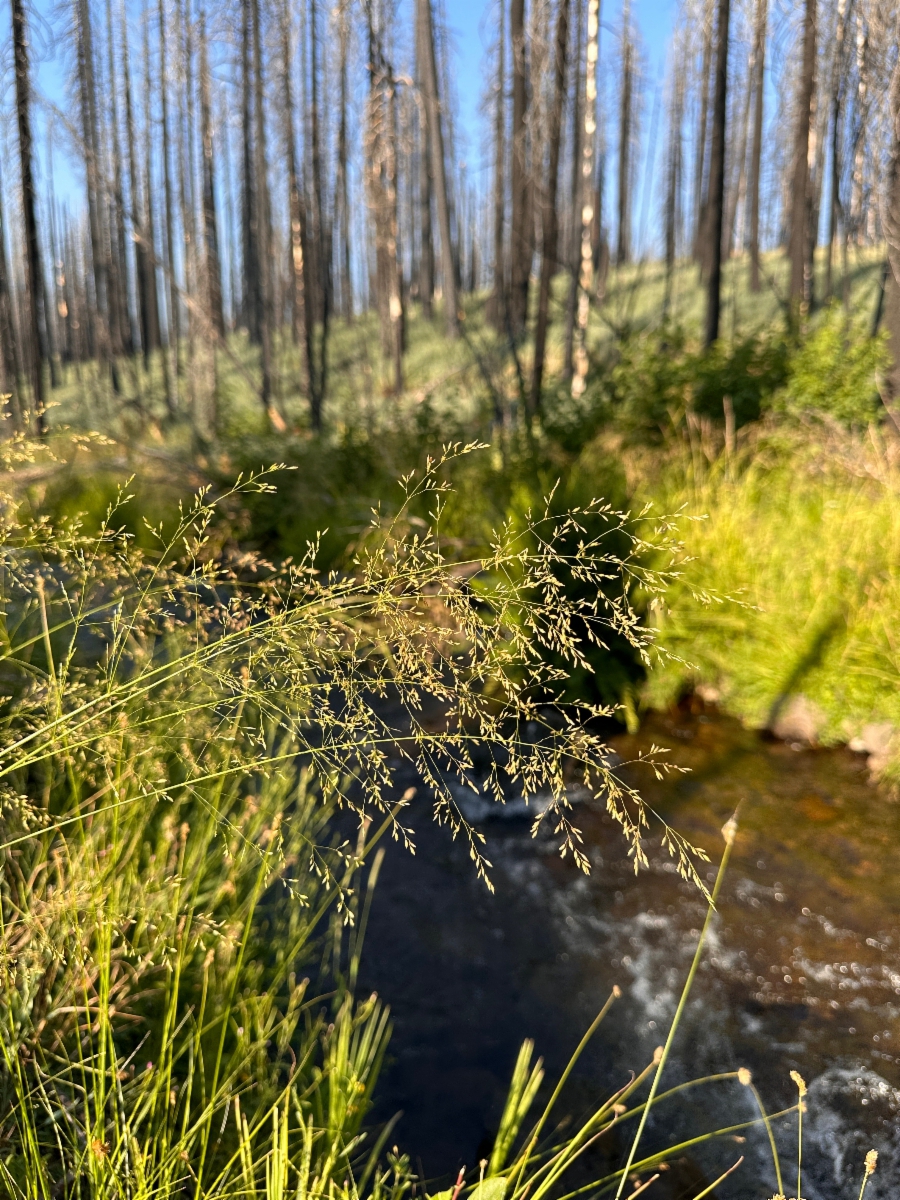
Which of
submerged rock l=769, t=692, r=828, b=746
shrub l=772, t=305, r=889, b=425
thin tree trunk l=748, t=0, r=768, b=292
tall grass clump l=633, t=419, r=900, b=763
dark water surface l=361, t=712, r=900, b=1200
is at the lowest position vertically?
dark water surface l=361, t=712, r=900, b=1200

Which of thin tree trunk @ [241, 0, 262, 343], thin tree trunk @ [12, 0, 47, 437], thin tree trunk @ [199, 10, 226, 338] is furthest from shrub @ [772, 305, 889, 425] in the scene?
thin tree trunk @ [199, 10, 226, 338]

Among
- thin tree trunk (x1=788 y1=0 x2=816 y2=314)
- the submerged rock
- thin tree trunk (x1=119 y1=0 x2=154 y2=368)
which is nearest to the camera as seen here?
the submerged rock

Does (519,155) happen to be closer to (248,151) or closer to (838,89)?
(838,89)

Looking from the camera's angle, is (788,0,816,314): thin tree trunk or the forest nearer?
the forest

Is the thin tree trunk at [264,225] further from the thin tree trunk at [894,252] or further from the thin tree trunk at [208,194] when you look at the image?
the thin tree trunk at [894,252]

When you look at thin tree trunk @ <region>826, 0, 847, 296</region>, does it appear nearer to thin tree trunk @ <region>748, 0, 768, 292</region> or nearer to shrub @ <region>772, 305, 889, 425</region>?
shrub @ <region>772, 305, 889, 425</region>

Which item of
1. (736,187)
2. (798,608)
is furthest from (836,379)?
(736,187)

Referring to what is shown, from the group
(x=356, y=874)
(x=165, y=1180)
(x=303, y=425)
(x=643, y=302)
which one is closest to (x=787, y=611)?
(x=356, y=874)

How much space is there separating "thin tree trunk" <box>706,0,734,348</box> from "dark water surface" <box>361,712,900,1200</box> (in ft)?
23.6

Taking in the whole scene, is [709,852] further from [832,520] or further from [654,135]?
[654,135]

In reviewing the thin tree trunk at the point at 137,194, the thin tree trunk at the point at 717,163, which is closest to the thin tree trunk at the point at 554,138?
the thin tree trunk at the point at 717,163

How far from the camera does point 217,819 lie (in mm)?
946

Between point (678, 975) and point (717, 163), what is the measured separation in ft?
31.8

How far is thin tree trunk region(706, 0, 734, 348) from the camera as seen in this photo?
8.84 meters
